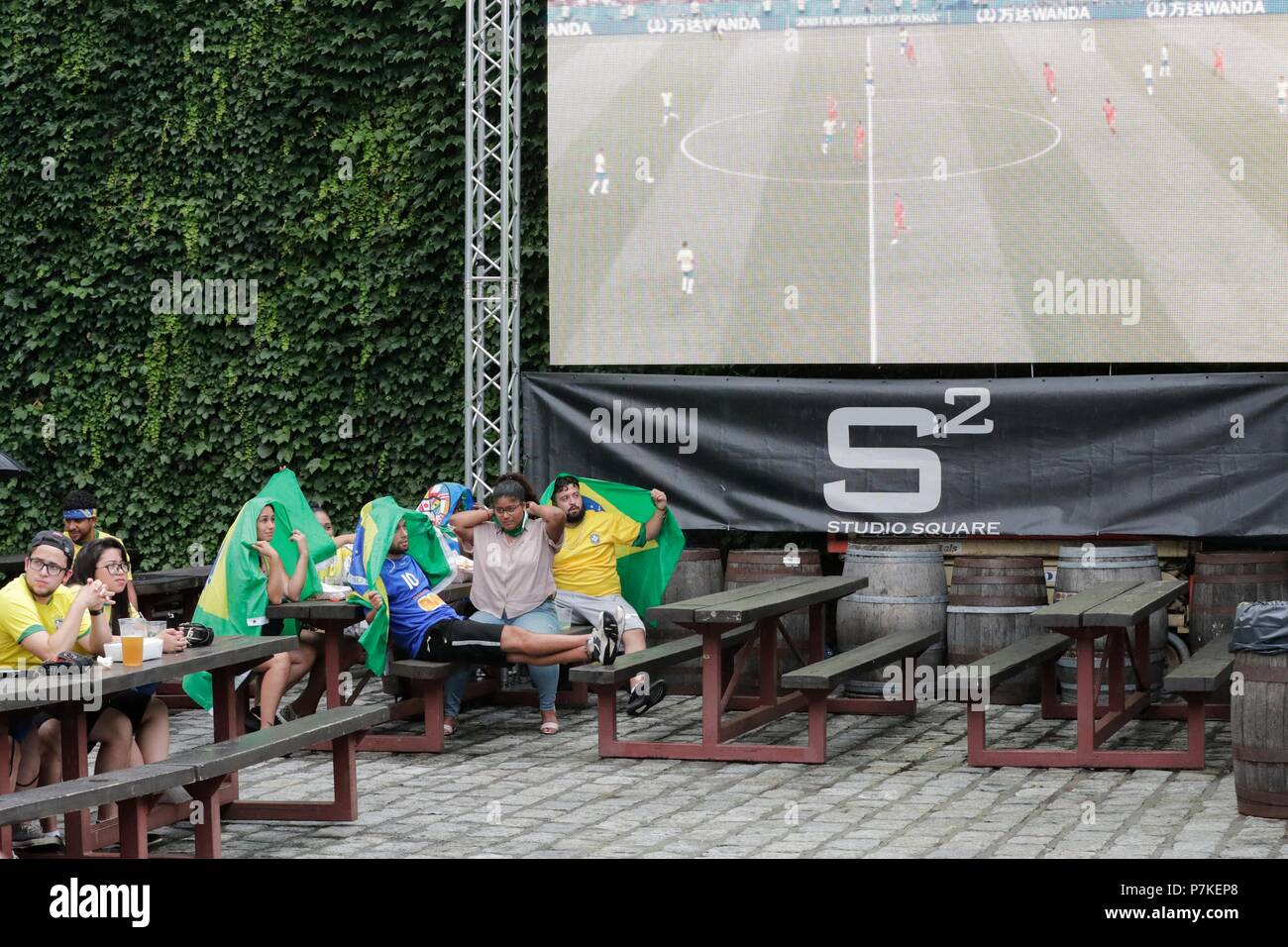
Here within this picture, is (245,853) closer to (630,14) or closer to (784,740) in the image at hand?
(784,740)

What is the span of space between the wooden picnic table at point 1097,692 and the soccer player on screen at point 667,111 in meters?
3.51

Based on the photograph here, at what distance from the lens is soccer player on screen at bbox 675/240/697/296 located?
959cm

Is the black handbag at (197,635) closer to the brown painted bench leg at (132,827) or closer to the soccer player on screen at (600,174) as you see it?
the brown painted bench leg at (132,827)

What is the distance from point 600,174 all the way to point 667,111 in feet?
1.69

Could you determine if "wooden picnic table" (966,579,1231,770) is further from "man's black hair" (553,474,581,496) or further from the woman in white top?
"man's black hair" (553,474,581,496)

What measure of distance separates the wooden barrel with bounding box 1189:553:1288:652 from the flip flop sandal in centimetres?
274

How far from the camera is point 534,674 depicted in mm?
8234

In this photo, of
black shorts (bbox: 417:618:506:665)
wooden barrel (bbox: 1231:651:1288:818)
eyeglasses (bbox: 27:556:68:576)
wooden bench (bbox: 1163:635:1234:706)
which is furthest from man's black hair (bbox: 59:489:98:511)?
wooden barrel (bbox: 1231:651:1288:818)

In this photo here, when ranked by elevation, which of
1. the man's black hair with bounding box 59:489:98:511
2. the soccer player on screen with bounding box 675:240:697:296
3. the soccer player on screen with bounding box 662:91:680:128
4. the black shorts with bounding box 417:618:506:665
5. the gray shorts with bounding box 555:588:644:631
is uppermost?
the soccer player on screen with bounding box 662:91:680:128

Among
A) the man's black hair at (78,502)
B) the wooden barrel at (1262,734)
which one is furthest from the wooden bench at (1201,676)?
the man's black hair at (78,502)

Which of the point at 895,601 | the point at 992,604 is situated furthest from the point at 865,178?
the point at 992,604

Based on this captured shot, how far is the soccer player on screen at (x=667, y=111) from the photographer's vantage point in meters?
9.60

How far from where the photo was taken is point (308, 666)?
8.23m

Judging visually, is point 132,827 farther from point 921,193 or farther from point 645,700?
point 921,193
